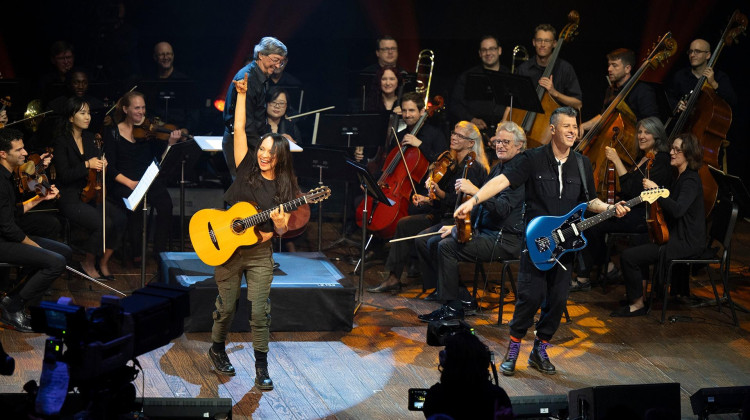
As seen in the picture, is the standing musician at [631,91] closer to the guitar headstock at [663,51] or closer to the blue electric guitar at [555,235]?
the guitar headstock at [663,51]

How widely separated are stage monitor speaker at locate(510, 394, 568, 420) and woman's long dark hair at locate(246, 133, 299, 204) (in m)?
1.93

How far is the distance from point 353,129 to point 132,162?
6.60 ft

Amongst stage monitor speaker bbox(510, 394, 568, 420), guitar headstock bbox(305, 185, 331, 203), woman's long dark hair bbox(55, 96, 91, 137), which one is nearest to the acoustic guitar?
guitar headstock bbox(305, 185, 331, 203)

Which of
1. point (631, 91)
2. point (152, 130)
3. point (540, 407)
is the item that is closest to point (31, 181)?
point (152, 130)

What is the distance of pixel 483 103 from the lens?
9.24m

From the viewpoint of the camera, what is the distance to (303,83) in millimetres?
11086

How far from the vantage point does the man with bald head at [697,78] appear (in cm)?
845

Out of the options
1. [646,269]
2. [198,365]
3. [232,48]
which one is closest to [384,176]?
[646,269]

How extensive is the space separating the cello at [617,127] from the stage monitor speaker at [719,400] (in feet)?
11.5

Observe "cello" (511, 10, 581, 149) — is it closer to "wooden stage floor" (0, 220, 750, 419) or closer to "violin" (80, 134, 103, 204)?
"wooden stage floor" (0, 220, 750, 419)

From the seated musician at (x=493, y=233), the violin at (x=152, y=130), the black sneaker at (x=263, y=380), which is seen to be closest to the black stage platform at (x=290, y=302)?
the seated musician at (x=493, y=233)

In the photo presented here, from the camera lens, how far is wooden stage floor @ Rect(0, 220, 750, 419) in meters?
5.38

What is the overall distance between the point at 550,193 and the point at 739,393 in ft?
5.50

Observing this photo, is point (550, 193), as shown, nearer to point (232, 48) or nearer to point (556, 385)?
point (556, 385)
